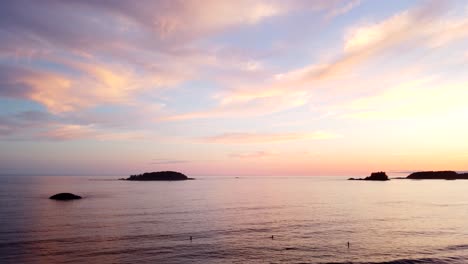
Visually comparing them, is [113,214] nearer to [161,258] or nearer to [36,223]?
[36,223]

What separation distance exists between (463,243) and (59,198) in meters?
113

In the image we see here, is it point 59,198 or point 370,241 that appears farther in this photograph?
point 59,198

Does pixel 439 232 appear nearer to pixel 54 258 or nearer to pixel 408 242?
pixel 408 242

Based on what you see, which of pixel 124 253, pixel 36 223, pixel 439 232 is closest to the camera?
pixel 124 253

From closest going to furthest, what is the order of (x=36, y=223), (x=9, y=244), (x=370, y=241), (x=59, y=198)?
(x=9, y=244)
(x=370, y=241)
(x=36, y=223)
(x=59, y=198)

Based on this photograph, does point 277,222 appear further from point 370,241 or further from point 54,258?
point 54,258

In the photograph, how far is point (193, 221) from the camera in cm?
6806

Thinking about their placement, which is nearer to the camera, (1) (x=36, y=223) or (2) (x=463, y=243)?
(2) (x=463, y=243)

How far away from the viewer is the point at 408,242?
49469 millimetres

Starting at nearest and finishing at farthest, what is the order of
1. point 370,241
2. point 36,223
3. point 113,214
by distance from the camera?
point 370,241 < point 36,223 < point 113,214

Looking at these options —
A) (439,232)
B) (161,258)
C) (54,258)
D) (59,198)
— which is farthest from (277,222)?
(59,198)

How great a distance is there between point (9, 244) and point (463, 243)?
59.7 m

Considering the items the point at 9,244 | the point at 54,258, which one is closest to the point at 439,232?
the point at 54,258

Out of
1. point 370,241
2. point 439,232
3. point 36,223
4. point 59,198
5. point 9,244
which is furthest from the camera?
point 59,198
